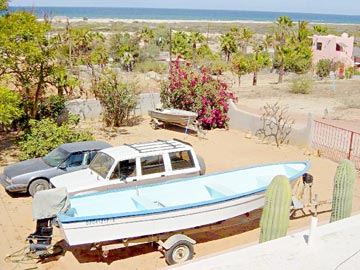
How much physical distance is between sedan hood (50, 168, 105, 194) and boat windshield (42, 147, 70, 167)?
0.96 m

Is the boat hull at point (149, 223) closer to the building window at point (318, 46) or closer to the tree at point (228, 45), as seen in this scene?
the building window at point (318, 46)

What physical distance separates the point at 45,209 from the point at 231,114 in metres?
13.2

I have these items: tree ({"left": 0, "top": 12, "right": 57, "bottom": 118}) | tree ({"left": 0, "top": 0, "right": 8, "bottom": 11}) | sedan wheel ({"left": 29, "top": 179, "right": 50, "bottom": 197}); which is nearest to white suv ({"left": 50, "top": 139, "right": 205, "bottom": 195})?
sedan wheel ({"left": 29, "top": 179, "right": 50, "bottom": 197})

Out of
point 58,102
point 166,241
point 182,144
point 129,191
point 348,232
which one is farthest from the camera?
point 58,102

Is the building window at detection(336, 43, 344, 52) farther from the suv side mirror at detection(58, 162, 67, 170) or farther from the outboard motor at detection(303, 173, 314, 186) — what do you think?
the suv side mirror at detection(58, 162, 67, 170)

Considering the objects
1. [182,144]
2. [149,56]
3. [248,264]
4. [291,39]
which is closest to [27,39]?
[182,144]

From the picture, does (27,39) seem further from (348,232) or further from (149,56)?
(149,56)

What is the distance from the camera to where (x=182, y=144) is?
40.4ft

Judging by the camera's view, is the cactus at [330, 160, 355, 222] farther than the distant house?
No

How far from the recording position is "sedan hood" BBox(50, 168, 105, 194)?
1119 centimetres

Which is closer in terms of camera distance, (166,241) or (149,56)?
(166,241)

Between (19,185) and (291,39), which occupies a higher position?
(291,39)

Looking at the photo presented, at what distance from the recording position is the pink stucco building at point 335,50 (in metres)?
48.6

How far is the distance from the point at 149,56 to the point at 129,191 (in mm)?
42384
